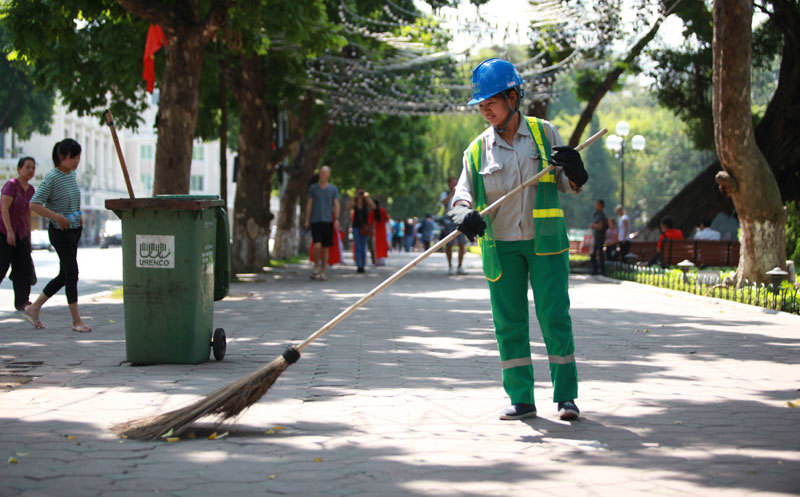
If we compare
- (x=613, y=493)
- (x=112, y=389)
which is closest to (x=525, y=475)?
(x=613, y=493)

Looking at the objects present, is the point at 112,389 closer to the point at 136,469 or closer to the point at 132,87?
the point at 136,469

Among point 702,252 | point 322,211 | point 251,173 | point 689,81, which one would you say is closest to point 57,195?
point 322,211

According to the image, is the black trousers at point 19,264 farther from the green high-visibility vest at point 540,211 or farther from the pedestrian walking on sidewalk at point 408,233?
the pedestrian walking on sidewalk at point 408,233

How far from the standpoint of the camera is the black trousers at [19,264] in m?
10.8

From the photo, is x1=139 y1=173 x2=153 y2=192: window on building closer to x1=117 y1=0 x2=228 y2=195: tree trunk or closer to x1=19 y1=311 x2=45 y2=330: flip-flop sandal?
x1=117 y1=0 x2=228 y2=195: tree trunk

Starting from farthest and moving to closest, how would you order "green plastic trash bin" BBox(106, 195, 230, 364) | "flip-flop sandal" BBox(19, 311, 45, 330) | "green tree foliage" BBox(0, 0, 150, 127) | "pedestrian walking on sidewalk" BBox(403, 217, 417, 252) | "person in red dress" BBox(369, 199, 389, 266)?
"pedestrian walking on sidewalk" BBox(403, 217, 417, 252) → "person in red dress" BBox(369, 199, 389, 266) → "green tree foliage" BBox(0, 0, 150, 127) → "flip-flop sandal" BBox(19, 311, 45, 330) → "green plastic trash bin" BBox(106, 195, 230, 364)

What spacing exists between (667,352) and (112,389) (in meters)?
4.57

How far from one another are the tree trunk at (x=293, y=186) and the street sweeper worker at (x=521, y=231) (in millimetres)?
24363

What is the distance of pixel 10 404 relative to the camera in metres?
5.77

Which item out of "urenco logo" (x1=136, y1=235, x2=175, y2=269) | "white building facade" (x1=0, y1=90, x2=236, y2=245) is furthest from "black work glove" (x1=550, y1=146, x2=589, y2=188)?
"white building facade" (x1=0, y1=90, x2=236, y2=245)

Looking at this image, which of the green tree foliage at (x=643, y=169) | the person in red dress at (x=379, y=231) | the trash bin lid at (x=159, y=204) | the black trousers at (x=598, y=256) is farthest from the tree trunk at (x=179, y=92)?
the green tree foliage at (x=643, y=169)

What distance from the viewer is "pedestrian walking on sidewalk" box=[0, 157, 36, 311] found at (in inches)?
416

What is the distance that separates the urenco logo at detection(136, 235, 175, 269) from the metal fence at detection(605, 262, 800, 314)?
24.7 ft

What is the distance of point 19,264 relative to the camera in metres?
10.9
